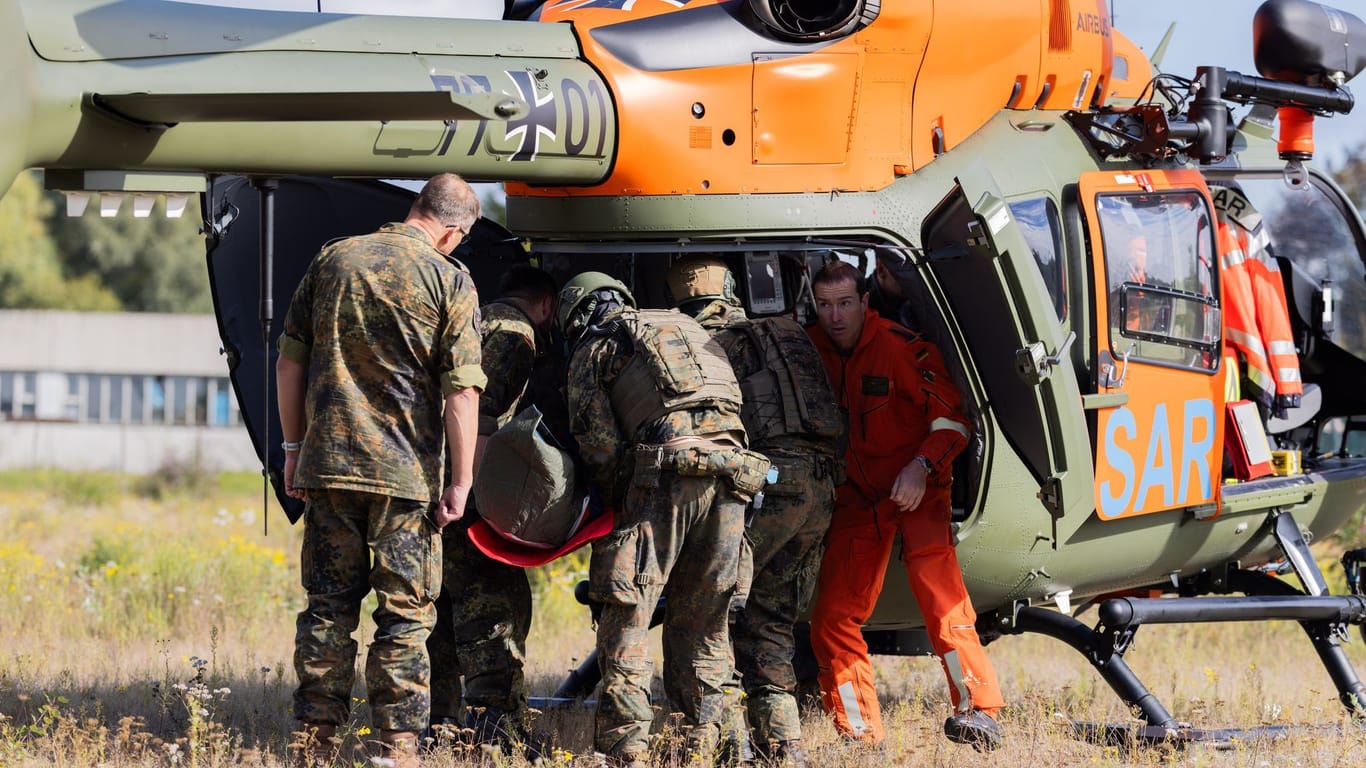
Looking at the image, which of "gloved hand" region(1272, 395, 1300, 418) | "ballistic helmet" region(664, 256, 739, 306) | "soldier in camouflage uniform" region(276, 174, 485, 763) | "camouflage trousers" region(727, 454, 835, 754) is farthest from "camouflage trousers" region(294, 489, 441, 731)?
"gloved hand" region(1272, 395, 1300, 418)

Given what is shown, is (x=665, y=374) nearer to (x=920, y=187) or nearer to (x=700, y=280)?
(x=700, y=280)

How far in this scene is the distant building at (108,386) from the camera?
38.3 meters

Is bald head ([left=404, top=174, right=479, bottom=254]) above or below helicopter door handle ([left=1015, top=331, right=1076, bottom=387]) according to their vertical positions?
above

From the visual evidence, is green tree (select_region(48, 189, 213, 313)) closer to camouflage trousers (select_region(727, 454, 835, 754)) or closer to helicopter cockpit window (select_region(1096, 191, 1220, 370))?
helicopter cockpit window (select_region(1096, 191, 1220, 370))

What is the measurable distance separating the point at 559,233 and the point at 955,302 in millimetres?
1608

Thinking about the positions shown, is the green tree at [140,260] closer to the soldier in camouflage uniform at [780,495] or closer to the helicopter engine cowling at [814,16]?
the helicopter engine cowling at [814,16]

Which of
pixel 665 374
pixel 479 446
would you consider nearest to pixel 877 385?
pixel 665 374

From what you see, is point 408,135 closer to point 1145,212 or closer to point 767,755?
point 767,755

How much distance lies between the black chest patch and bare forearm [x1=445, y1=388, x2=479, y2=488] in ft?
5.74

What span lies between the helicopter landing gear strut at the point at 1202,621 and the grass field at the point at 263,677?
0.38 ft

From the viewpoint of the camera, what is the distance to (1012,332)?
6000 mm

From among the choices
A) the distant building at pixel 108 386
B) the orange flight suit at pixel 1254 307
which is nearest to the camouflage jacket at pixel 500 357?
the orange flight suit at pixel 1254 307

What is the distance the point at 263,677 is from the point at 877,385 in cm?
327

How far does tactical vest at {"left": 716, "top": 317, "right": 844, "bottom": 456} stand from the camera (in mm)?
5918
